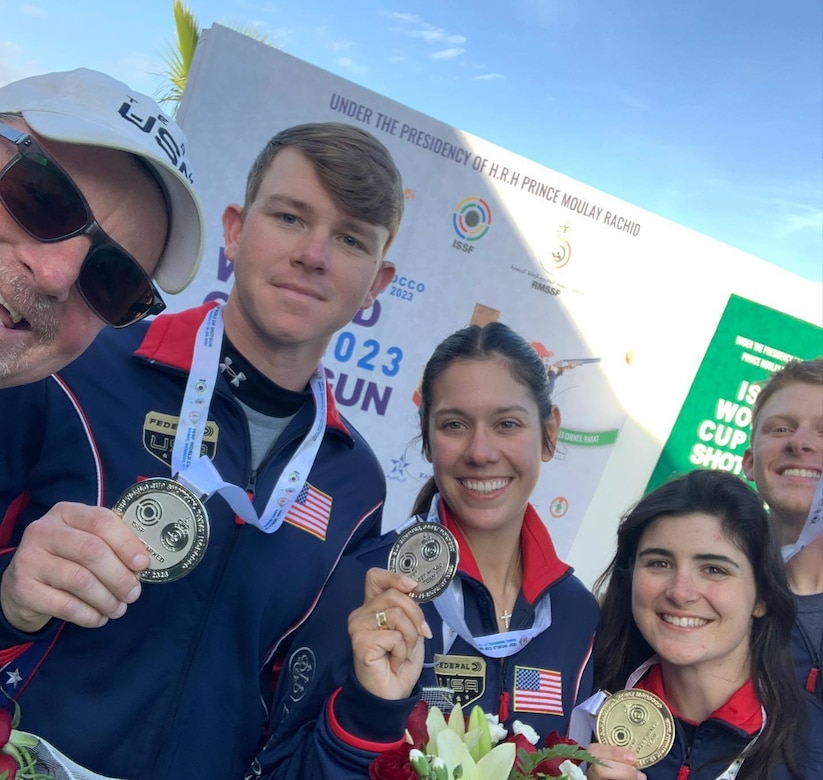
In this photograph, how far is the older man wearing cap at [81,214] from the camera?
1562mm

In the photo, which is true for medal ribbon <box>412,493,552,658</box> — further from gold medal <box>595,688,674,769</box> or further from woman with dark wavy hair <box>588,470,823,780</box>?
woman with dark wavy hair <box>588,470,823,780</box>

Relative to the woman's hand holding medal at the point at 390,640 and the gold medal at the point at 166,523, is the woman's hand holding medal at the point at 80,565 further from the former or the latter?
the woman's hand holding medal at the point at 390,640

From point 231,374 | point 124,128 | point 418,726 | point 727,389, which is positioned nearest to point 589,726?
point 418,726

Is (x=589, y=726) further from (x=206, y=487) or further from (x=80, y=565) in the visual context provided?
(x=80, y=565)

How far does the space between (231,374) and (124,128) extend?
829mm

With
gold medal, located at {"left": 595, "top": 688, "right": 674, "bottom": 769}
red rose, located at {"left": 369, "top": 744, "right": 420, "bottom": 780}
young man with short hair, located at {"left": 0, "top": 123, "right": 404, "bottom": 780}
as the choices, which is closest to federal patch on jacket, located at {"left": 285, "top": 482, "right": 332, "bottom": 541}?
young man with short hair, located at {"left": 0, "top": 123, "right": 404, "bottom": 780}

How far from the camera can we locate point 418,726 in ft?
6.27

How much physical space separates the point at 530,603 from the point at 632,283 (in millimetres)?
4035

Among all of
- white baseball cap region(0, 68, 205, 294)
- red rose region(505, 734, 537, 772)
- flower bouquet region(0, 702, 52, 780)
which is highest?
white baseball cap region(0, 68, 205, 294)

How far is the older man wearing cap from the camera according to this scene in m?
1.56

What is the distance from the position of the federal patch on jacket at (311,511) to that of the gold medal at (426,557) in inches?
9.6

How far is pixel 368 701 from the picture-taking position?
6.08 feet

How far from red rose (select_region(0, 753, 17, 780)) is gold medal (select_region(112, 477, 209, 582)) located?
442mm

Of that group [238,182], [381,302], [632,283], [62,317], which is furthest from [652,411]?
[62,317]
